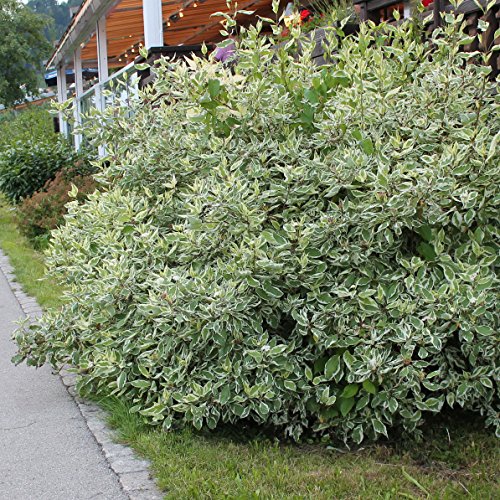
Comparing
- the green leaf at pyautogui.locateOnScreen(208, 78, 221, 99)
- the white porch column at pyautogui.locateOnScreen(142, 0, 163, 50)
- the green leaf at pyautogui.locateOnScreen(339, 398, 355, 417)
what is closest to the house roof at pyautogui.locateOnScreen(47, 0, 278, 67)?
the white porch column at pyautogui.locateOnScreen(142, 0, 163, 50)

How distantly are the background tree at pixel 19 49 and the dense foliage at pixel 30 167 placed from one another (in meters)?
31.4

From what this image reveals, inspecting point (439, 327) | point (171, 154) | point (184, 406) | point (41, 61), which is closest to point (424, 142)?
point (439, 327)

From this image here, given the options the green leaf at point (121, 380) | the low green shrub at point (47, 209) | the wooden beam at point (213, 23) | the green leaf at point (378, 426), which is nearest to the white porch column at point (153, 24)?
the low green shrub at point (47, 209)

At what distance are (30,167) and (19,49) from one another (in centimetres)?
3279

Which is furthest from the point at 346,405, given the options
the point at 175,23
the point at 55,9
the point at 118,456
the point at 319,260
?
the point at 55,9

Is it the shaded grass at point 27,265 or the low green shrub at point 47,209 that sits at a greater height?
the low green shrub at point 47,209

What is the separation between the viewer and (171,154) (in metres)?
4.73

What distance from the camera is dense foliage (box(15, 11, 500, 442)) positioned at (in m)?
3.73

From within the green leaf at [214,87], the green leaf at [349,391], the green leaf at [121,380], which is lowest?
the green leaf at [121,380]

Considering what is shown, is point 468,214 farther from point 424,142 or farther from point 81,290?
point 81,290

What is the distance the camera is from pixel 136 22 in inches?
612

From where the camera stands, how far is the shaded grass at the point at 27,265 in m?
7.42

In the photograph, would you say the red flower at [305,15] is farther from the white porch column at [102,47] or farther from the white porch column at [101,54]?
the white porch column at [102,47]

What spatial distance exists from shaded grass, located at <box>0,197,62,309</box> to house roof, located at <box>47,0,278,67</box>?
3965 mm
